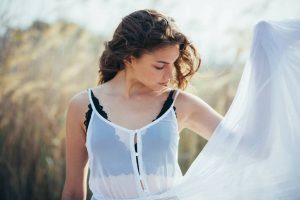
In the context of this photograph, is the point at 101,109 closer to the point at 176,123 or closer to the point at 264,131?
the point at 176,123

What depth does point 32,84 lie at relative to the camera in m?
4.02

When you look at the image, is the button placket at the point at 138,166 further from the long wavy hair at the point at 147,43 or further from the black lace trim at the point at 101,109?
the long wavy hair at the point at 147,43

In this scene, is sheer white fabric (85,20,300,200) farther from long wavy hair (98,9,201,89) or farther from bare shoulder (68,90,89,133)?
bare shoulder (68,90,89,133)

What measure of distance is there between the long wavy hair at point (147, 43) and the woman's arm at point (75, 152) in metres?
0.19

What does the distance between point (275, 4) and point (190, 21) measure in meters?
0.60

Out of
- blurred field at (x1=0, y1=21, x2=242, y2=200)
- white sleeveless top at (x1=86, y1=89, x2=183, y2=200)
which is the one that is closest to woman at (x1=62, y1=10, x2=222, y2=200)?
white sleeveless top at (x1=86, y1=89, x2=183, y2=200)

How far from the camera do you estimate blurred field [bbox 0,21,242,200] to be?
397cm

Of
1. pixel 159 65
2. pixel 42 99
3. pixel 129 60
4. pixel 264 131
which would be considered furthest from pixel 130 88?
pixel 42 99

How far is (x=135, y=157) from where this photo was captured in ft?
6.96

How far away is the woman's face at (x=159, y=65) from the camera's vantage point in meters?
2.12

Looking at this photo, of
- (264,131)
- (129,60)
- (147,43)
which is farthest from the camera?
(129,60)

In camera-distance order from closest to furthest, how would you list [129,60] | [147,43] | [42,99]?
[147,43], [129,60], [42,99]

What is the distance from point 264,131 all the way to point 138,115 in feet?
1.51

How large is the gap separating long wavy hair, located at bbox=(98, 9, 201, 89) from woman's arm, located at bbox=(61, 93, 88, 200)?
0.61ft
